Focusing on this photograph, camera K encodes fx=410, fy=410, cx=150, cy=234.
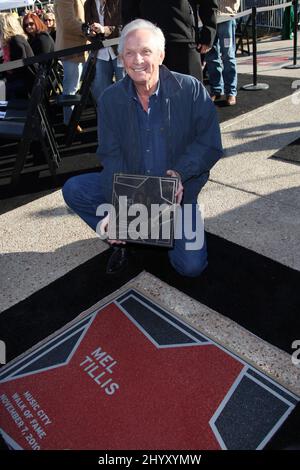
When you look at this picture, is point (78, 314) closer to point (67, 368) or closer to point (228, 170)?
point (67, 368)

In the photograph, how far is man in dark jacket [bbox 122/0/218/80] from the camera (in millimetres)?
3633

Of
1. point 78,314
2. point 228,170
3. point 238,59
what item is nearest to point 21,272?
point 78,314

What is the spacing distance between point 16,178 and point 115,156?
184cm

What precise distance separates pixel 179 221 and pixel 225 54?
357cm

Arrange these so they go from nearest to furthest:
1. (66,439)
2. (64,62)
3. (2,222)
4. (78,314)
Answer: (66,439) < (78,314) < (2,222) < (64,62)

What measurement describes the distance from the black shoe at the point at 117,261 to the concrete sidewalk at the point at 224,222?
0.74ft

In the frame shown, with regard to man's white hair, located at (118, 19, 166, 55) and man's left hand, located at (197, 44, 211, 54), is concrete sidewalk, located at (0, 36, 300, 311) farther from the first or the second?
man's white hair, located at (118, 19, 166, 55)

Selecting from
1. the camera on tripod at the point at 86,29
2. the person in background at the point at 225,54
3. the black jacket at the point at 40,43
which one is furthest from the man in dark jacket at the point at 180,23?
the black jacket at the point at 40,43

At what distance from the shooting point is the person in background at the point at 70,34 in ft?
16.1

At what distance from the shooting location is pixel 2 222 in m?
3.50

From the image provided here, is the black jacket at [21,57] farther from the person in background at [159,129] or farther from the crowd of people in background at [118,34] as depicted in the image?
the person in background at [159,129]

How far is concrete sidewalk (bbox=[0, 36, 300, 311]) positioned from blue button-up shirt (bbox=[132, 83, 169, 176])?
0.80m

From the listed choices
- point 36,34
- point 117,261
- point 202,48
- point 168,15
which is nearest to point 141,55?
point 117,261

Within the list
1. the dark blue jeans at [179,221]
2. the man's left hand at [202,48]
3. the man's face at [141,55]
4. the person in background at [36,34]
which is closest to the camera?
the man's face at [141,55]
